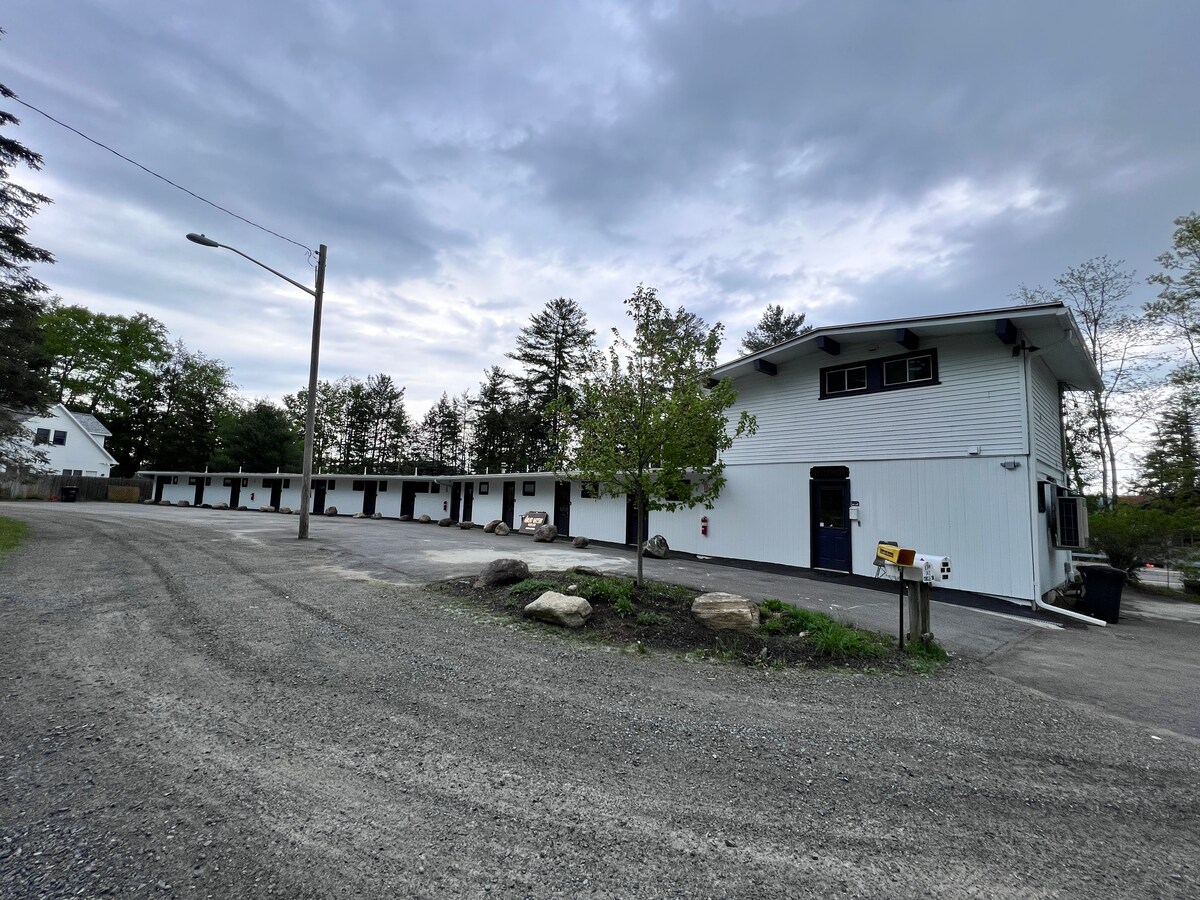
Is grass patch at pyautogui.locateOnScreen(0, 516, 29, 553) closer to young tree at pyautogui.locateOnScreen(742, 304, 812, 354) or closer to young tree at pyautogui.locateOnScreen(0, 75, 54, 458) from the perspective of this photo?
young tree at pyautogui.locateOnScreen(0, 75, 54, 458)

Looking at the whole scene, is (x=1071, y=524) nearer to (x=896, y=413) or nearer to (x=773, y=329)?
(x=896, y=413)

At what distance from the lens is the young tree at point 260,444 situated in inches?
1442

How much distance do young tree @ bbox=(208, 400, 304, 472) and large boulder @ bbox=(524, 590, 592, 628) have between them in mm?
39300

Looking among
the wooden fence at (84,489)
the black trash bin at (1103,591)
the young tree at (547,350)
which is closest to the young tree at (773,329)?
the young tree at (547,350)

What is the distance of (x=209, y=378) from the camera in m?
46.2

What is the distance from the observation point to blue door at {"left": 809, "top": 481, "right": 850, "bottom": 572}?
11.3m

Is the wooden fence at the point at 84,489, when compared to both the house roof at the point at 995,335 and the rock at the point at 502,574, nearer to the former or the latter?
the rock at the point at 502,574

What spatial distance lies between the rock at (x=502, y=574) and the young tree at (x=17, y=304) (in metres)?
13.4

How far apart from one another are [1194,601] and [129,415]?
62.8m

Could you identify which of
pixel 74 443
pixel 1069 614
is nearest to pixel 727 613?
pixel 1069 614

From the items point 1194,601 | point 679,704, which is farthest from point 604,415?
point 1194,601

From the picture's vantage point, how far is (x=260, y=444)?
3719cm

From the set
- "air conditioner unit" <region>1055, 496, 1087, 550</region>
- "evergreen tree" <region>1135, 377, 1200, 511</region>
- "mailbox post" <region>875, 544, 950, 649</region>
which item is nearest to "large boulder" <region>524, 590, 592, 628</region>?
"mailbox post" <region>875, 544, 950, 649</region>

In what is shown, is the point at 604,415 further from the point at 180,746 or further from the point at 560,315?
the point at 560,315
